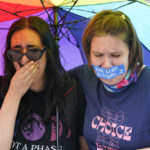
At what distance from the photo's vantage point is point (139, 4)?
2.46m

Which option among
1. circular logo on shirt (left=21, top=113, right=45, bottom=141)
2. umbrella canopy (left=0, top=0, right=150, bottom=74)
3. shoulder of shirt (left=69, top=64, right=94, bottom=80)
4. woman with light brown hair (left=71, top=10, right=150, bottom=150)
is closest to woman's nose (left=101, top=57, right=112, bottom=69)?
woman with light brown hair (left=71, top=10, right=150, bottom=150)

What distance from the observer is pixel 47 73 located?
1812mm

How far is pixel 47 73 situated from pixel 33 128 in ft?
1.59

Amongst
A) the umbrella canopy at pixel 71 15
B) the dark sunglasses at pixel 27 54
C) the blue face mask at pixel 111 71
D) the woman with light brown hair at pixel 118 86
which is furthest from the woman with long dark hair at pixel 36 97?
the umbrella canopy at pixel 71 15

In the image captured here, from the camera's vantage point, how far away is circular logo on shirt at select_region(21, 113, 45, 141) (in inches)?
61.4

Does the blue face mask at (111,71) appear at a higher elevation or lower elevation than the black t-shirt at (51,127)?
higher

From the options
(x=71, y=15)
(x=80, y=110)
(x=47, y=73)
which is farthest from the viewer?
(x=71, y=15)

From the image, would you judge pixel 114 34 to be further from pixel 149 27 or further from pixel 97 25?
pixel 149 27

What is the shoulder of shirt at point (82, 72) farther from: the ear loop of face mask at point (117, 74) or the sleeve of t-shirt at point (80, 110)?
the ear loop of face mask at point (117, 74)

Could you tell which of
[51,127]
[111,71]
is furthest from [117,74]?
[51,127]

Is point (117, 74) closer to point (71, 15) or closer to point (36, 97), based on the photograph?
point (36, 97)

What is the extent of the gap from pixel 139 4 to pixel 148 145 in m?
1.71

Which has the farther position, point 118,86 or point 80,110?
point 80,110

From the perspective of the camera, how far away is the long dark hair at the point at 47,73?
1672 mm
